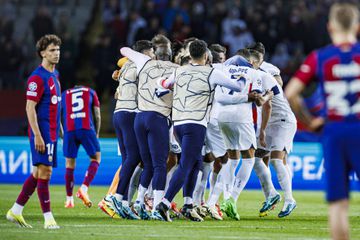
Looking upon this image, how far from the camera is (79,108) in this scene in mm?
16344

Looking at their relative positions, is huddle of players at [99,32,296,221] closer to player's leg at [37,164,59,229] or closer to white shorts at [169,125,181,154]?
white shorts at [169,125,181,154]

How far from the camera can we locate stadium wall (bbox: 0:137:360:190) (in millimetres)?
21109

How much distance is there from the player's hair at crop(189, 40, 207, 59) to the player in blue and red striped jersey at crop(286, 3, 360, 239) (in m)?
4.57

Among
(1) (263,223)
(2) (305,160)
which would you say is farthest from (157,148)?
(2) (305,160)

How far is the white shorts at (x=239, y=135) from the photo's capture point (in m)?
13.7

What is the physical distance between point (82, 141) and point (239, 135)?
12.0 ft

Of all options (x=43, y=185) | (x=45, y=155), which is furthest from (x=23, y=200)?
(x=45, y=155)

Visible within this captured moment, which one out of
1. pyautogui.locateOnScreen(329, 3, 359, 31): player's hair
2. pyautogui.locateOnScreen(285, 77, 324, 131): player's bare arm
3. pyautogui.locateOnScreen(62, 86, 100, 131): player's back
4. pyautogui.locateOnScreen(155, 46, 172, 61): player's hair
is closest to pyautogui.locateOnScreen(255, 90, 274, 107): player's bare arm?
pyautogui.locateOnScreen(155, 46, 172, 61): player's hair

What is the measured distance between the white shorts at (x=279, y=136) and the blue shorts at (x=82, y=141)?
320 centimetres

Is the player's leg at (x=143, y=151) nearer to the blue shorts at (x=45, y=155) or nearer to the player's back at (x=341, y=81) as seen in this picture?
the blue shorts at (x=45, y=155)

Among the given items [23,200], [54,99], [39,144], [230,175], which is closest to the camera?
[39,144]

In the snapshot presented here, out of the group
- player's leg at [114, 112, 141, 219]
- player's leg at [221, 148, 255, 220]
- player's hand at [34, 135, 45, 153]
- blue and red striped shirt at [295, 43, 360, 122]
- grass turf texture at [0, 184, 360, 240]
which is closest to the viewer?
blue and red striped shirt at [295, 43, 360, 122]

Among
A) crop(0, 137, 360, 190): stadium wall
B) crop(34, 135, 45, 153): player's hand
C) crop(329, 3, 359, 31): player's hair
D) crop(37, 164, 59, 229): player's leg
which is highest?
crop(329, 3, 359, 31): player's hair

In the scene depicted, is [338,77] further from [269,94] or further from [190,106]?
[269,94]
